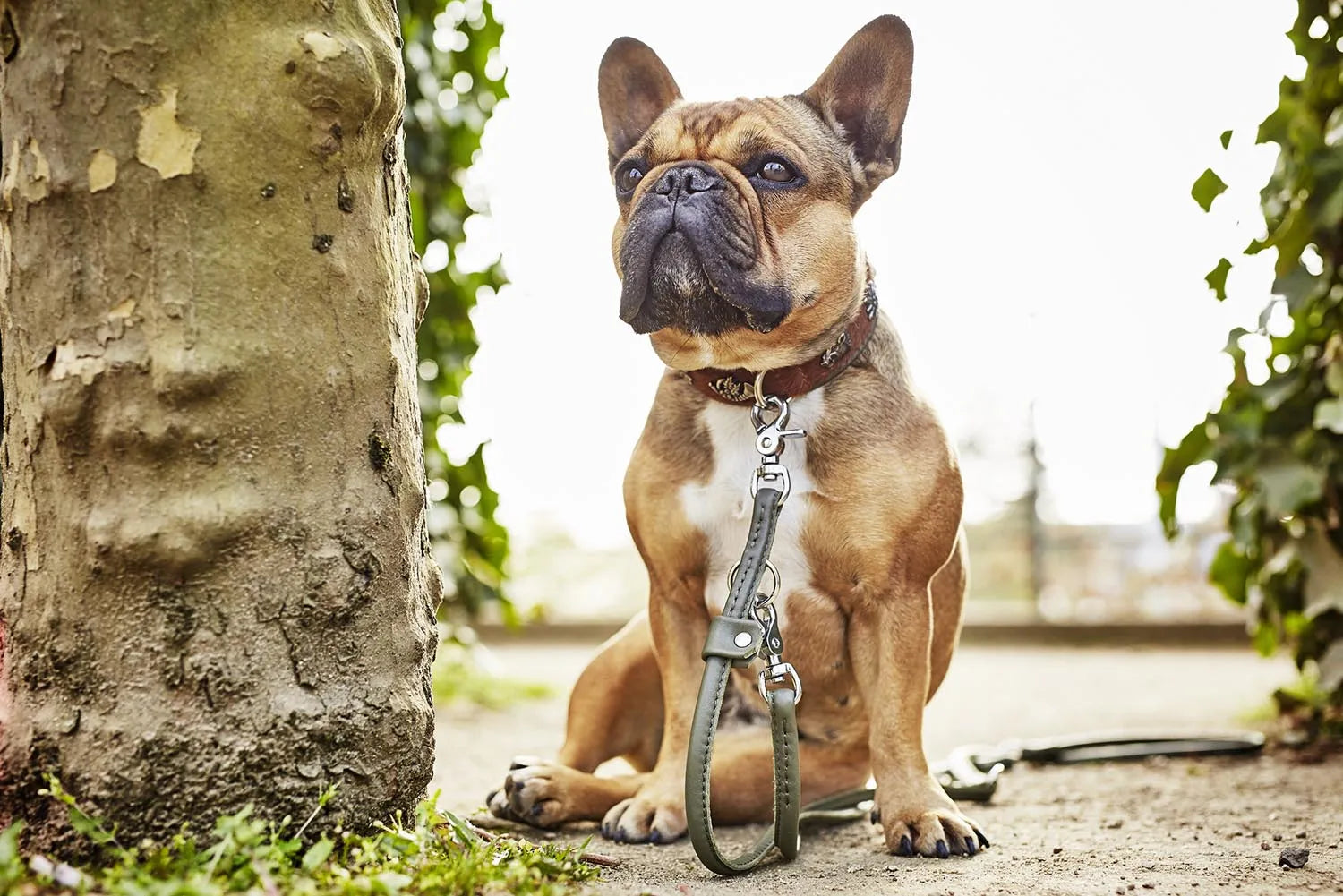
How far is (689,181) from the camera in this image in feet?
8.40

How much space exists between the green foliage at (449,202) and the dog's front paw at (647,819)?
304 centimetres

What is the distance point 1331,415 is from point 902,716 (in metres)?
1.89

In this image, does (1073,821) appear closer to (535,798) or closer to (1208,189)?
(535,798)

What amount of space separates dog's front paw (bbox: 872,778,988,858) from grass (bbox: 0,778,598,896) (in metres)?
0.79

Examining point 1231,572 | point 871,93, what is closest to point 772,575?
point 871,93

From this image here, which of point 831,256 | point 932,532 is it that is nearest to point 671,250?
point 831,256

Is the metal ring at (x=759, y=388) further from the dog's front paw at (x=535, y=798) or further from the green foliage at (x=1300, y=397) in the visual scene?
the green foliage at (x=1300, y=397)

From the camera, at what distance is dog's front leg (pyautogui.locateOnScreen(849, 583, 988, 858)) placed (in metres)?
2.59

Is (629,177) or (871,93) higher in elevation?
(871,93)

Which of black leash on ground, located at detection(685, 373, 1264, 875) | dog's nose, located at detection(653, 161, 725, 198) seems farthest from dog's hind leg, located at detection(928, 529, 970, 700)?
dog's nose, located at detection(653, 161, 725, 198)

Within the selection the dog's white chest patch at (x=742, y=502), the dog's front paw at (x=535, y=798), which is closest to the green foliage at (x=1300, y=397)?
the dog's white chest patch at (x=742, y=502)

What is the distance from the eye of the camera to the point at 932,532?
2.66m

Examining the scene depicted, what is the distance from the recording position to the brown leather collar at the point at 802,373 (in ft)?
9.02

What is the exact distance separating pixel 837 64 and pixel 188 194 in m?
1.58
